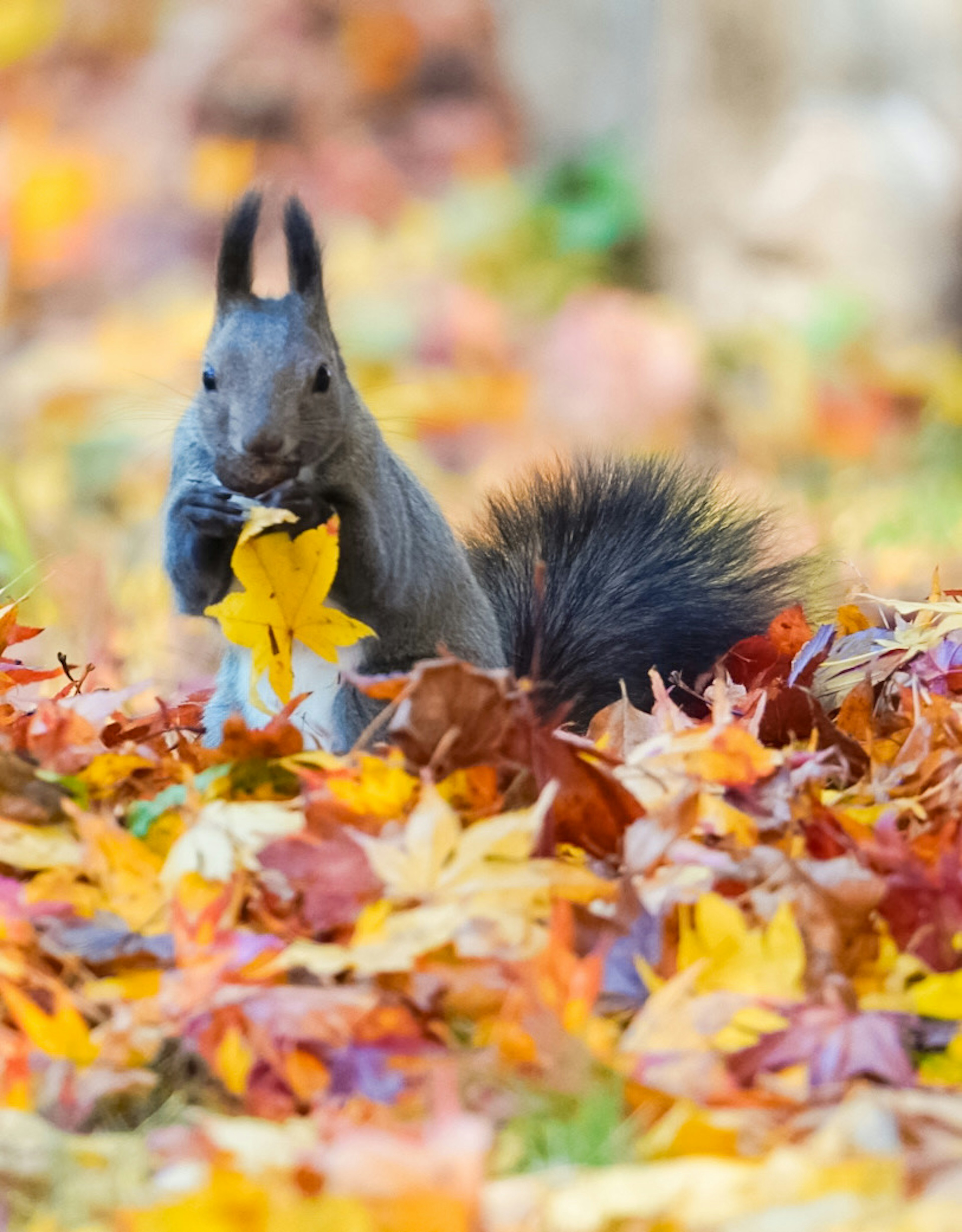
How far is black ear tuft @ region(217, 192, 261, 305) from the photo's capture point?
1656 mm

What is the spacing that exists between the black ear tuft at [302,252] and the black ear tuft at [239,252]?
0.13ft

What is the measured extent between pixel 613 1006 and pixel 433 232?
236 inches

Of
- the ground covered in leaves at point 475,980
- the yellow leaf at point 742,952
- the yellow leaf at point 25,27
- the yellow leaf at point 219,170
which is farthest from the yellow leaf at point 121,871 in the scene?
the yellow leaf at point 25,27

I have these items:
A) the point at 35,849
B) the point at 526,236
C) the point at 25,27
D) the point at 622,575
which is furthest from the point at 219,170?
the point at 35,849

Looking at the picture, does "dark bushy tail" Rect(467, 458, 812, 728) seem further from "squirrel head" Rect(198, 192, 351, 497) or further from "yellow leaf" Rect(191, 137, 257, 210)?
"yellow leaf" Rect(191, 137, 257, 210)

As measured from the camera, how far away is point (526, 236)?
6555 millimetres

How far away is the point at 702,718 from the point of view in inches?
64.3

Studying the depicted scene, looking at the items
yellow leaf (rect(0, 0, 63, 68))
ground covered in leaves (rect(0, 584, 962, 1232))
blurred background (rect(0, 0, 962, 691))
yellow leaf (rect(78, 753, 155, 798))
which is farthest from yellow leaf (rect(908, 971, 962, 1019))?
yellow leaf (rect(0, 0, 63, 68))

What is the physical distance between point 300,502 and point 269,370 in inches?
6.0

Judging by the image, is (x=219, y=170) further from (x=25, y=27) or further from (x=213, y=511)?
(x=213, y=511)

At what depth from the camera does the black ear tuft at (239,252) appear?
166cm

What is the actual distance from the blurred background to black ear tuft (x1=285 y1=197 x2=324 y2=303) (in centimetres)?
139

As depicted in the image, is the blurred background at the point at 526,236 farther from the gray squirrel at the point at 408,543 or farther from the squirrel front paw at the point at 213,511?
the squirrel front paw at the point at 213,511

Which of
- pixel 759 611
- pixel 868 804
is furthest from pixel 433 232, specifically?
pixel 868 804
